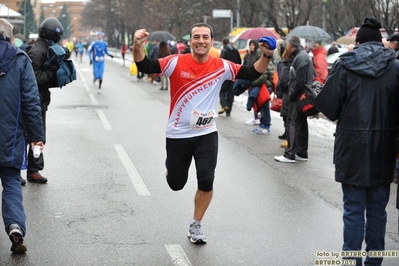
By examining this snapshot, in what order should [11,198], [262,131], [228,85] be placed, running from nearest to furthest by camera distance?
[11,198] < [262,131] < [228,85]

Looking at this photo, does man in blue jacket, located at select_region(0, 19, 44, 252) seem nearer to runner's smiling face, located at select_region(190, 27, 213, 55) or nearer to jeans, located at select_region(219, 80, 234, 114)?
runner's smiling face, located at select_region(190, 27, 213, 55)

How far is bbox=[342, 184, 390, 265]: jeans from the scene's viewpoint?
556 cm

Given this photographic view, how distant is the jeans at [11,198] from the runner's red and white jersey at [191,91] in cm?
136

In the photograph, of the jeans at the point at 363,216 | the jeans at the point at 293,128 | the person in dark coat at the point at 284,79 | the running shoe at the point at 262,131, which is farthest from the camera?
the running shoe at the point at 262,131

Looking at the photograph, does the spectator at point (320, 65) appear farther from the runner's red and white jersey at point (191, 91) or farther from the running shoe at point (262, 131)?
the runner's red and white jersey at point (191, 91)

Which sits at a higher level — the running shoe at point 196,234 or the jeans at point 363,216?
the jeans at point 363,216

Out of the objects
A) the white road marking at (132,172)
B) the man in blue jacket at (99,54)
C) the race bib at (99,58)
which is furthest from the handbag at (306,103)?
the race bib at (99,58)

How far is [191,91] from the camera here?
6453mm

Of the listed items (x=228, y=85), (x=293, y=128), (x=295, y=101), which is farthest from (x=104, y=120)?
(x=295, y=101)

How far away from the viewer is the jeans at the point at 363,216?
5559 mm

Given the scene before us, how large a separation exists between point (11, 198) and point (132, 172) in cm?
400

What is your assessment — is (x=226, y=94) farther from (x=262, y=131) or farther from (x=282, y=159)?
(x=282, y=159)

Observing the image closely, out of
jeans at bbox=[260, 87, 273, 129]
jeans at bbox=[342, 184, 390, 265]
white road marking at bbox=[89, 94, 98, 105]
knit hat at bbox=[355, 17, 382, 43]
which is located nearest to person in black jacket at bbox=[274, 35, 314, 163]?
jeans at bbox=[260, 87, 273, 129]

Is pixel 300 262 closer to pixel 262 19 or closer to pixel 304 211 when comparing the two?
pixel 304 211
